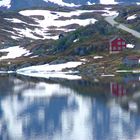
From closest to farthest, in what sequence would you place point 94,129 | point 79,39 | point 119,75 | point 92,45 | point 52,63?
point 94,129 → point 119,75 → point 52,63 → point 92,45 → point 79,39

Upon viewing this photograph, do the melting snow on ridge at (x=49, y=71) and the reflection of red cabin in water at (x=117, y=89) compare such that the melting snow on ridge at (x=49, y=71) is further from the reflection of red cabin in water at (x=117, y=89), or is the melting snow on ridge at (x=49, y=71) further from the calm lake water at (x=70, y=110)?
the reflection of red cabin in water at (x=117, y=89)

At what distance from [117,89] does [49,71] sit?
48.1 metres

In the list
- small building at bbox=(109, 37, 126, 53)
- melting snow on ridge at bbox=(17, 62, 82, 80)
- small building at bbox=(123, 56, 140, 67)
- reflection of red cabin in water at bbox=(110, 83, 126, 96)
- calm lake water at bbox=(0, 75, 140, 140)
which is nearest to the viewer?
calm lake water at bbox=(0, 75, 140, 140)

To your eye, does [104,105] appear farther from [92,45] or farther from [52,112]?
[92,45]

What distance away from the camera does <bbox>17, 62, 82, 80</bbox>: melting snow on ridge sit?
135062mm

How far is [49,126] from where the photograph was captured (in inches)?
2741

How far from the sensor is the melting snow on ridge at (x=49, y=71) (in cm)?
13506

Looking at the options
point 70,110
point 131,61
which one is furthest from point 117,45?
point 70,110

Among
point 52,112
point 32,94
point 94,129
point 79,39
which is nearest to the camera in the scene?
point 94,129

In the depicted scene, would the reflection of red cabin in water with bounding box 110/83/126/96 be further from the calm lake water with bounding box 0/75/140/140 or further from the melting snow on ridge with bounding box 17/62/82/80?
the melting snow on ridge with bounding box 17/62/82/80

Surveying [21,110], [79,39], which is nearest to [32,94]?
[21,110]

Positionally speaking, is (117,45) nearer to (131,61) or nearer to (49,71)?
(49,71)

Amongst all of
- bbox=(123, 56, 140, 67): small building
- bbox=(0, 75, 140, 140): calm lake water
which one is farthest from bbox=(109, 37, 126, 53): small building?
Result: bbox=(0, 75, 140, 140): calm lake water

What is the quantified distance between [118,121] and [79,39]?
110170mm
